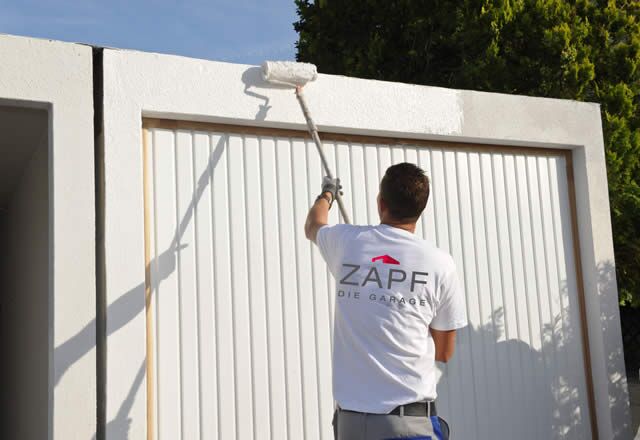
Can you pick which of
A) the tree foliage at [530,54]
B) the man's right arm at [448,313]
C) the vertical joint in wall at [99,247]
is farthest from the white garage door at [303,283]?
the tree foliage at [530,54]

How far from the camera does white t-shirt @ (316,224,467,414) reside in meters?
2.72

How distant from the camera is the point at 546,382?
507 cm

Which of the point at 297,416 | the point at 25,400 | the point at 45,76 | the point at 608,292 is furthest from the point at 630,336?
the point at 45,76

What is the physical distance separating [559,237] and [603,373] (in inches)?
40.3

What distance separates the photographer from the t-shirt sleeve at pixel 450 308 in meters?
2.90

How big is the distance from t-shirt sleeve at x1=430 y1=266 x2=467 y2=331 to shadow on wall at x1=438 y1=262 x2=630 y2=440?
1.88 metres

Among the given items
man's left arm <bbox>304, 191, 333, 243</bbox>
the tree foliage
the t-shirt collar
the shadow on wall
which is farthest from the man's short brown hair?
the tree foliage

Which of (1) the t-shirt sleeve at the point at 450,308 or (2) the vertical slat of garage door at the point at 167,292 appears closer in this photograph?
(1) the t-shirt sleeve at the point at 450,308

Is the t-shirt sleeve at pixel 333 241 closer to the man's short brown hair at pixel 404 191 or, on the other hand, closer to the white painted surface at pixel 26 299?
the man's short brown hair at pixel 404 191

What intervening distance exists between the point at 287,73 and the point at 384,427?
2.34 metres

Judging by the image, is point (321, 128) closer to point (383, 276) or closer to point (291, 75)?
point (291, 75)

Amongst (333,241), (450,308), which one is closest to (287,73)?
(333,241)

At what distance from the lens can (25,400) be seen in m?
5.24

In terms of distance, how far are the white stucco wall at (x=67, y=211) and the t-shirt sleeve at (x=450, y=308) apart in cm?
177
